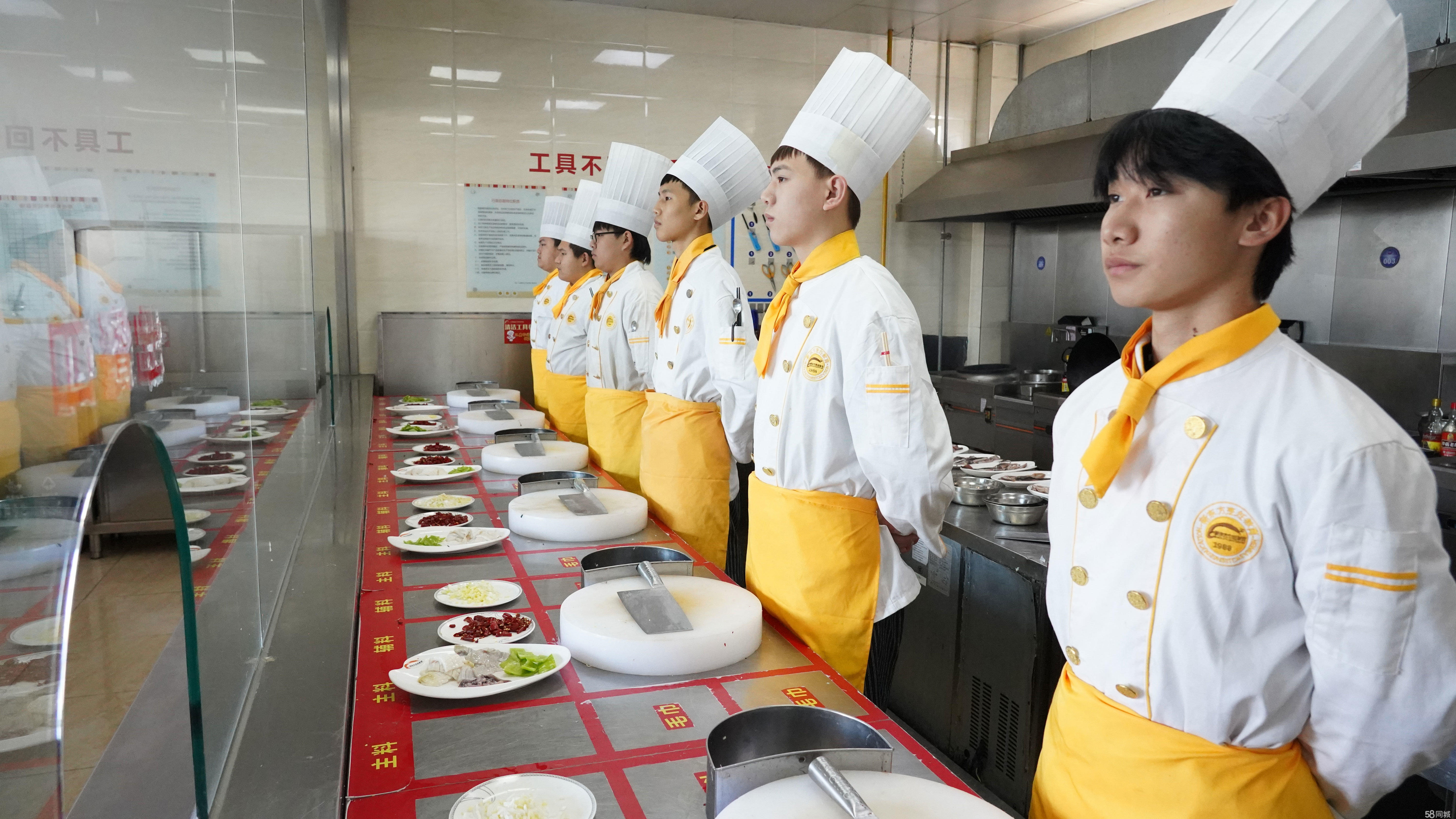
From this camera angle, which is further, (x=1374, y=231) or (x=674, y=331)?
(x=1374, y=231)

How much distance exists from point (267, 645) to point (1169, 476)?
4.24 ft

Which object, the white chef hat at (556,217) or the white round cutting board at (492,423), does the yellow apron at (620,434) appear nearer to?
the white round cutting board at (492,423)

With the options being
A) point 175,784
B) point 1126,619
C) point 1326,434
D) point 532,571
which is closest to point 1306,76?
point 1326,434

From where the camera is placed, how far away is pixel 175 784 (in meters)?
0.76

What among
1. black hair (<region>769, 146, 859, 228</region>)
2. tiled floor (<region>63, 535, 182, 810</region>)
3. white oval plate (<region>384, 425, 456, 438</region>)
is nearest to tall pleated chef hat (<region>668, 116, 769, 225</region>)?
black hair (<region>769, 146, 859, 228</region>)

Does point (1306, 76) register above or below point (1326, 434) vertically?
above

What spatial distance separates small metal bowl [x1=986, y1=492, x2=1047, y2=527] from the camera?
7.64 feet

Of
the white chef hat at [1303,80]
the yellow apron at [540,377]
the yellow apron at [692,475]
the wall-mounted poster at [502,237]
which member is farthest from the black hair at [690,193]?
the wall-mounted poster at [502,237]

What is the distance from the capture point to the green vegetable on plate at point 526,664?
131 centimetres

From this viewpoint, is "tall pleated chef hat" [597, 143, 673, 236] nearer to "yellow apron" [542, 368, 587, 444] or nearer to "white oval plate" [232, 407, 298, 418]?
"yellow apron" [542, 368, 587, 444]

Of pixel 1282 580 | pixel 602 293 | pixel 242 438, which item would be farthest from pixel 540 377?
pixel 1282 580

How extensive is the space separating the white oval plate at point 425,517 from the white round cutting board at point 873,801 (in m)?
1.37

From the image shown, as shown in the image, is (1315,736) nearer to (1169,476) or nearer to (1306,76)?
(1169,476)

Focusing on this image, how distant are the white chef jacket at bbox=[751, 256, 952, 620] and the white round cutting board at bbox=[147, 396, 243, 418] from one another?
105 cm
